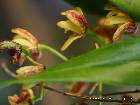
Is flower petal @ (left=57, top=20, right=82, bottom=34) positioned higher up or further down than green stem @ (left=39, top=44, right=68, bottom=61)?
higher up

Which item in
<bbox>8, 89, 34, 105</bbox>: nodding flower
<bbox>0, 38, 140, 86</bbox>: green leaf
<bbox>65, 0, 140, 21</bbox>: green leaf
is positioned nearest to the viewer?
<bbox>0, 38, 140, 86</bbox>: green leaf

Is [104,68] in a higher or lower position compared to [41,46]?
lower

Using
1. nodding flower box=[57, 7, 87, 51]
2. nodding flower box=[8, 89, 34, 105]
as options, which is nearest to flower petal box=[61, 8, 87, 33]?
nodding flower box=[57, 7, 87, 51]

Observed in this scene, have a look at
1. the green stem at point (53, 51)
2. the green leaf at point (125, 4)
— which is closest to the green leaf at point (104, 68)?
the green leaf at point (125, 4)

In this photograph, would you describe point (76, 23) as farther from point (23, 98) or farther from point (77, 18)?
point (23, 98)

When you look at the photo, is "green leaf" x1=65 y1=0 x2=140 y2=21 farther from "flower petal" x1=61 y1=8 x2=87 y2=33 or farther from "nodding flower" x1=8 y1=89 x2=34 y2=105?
"nodding flower" x1=8 y1=89 x2=34 y2=105

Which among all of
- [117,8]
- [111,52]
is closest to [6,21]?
[117,8]

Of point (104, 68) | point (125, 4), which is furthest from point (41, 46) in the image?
point (104, 68)

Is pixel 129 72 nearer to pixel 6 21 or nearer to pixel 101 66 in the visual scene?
pixel 101 66
